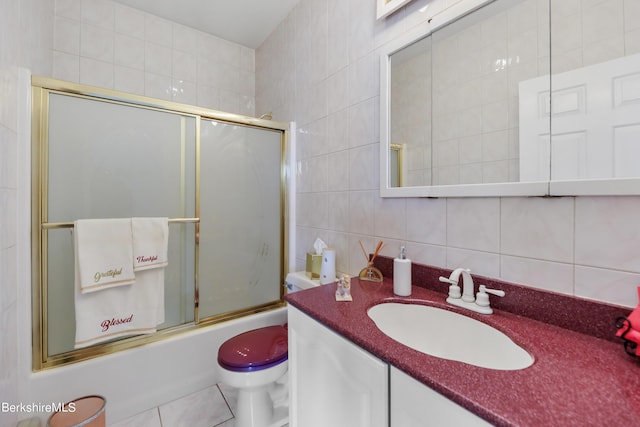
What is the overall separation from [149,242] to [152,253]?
0.06m

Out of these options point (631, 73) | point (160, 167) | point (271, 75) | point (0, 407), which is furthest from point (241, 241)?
point (631, 73)

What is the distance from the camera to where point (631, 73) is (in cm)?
63

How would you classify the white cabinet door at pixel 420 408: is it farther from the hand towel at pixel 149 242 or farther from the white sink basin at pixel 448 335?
the hand towel at pixel 149 242

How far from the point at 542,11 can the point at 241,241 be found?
172cm

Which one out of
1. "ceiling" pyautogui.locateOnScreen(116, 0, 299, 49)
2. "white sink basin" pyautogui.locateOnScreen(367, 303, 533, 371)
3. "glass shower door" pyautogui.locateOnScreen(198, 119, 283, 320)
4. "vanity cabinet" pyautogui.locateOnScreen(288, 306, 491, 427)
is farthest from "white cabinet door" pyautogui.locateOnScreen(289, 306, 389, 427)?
"ceiling" pyautogui.locateOnScreen(116, 0, 299, 49)

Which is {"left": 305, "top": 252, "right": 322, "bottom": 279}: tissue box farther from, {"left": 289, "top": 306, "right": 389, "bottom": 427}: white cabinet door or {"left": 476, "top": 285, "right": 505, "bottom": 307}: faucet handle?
{"left": 476, "top": 285, "right": 505, "bottom": 307}: faucet handle

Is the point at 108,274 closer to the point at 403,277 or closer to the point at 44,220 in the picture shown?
the point at 44,220

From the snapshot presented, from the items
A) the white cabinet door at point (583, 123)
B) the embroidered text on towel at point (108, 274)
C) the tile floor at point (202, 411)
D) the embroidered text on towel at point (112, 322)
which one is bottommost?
the tile floor at point (202, 411)

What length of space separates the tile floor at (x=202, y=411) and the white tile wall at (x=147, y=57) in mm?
2045

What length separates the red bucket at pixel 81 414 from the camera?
3.34ft

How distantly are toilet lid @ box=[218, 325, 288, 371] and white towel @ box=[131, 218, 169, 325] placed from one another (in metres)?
0.48

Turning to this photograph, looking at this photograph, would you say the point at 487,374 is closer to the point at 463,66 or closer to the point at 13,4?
the point at 463,66

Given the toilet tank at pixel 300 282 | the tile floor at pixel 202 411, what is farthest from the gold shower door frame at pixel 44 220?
the toilet tank at pixel 300 282

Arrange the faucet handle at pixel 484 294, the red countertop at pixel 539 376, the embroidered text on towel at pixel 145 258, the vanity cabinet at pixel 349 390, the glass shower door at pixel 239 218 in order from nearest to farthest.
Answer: the red countertop at pixel 539 376 < the vanity cabinet at pixel 349 390 < the faucet handle at pixel 484 294 < the embroidered text on towel at pixel 145 258 < the glass shower door at pixel 239 218
